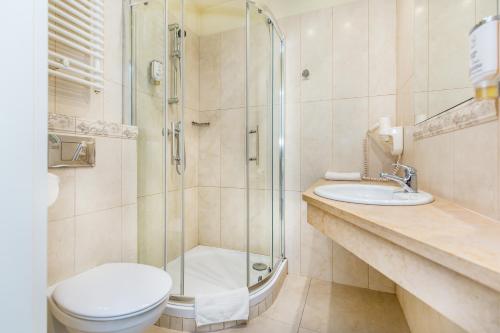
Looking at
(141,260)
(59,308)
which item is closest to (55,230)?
(59,308)

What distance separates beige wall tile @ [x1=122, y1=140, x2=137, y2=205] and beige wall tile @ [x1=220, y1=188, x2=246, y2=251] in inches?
37.0

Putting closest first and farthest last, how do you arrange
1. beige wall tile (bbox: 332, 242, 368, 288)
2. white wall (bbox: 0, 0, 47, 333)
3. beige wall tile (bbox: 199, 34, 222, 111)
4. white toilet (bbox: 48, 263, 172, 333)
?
1. white wall (bbox: 0, 0, 47, 333)
2. white toilet (bbox: 48, 263, 172, 333)
3. beige wall tile (bbox: 332, 242, 368, 288)
4. beige wall tile (bbox: 199, 34, 222, 111)

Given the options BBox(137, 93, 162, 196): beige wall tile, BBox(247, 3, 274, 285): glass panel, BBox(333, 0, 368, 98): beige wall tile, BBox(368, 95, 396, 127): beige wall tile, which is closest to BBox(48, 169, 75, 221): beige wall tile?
BBox(137, 93, 162, 196): beige wall tile

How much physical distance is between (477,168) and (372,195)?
60cm

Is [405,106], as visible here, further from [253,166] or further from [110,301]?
[110,301]

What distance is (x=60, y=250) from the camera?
3.94 feet

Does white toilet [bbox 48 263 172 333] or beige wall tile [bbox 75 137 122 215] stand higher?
beige wall tile [bbox 75 137 122 215]

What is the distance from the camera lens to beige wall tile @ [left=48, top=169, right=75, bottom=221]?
3.87ft

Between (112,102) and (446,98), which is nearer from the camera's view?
(446,98)

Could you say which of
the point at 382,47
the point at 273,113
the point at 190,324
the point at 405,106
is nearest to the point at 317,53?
the point at 382,47

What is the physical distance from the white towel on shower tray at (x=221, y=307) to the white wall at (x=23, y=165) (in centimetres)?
94

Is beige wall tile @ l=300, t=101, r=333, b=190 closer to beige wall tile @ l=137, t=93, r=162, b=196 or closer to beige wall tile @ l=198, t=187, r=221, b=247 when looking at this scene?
beige wall tile @ l=198, t=187, r=221, b=247

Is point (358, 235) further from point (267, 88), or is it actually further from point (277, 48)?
point (277, 48)

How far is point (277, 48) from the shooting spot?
2.13m
